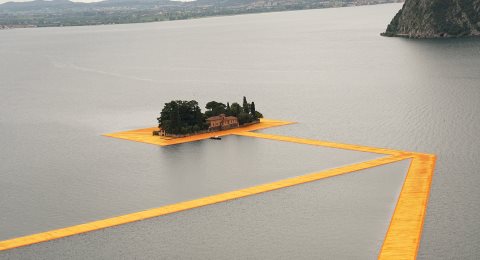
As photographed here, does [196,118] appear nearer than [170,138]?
No

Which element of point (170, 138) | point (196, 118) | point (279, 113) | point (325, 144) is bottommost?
point (170, 138)

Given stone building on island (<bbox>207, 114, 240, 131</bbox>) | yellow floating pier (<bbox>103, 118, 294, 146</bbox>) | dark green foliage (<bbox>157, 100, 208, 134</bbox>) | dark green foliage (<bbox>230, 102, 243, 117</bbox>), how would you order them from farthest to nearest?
dark green foliage (<bbox>230, 102, 243, 117</bbox>) < stone building on island (<bbox>207, 114, 240, 131</bbox>) < dark green foliage (<bbox>157, 100, 208, 134</bbox>) < yellow floating pier (<bbox>103, 118, 294, 146</bbox>)

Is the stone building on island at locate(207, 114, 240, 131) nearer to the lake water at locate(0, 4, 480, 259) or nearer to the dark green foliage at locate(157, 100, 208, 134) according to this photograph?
the dark green foliage at locate(157, 100, 208, 134)

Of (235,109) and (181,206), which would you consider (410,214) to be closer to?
(181,206)

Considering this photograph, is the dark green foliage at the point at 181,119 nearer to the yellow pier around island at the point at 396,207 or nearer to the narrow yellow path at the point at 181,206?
the yellow pier around island at the point at 396,207

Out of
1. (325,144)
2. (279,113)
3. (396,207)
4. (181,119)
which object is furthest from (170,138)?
(396,207)

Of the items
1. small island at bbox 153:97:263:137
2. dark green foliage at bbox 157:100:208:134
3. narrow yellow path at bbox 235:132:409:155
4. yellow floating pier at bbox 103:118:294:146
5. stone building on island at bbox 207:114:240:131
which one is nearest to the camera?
narrow yellow path at bbox 235:132:409:155

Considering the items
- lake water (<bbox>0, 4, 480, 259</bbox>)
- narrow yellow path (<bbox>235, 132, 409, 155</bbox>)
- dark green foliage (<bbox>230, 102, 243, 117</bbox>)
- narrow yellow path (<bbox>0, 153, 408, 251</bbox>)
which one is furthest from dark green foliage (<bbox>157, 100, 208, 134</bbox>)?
narrow yellow path (<bbox>0, 153, 408, 251</bbox>)

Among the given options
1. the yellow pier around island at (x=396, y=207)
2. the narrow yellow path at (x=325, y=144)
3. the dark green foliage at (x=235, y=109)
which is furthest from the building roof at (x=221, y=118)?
the yellow pier around island at (x=396, y=207)

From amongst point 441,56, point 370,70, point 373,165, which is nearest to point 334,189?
point 373,165
